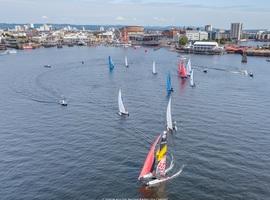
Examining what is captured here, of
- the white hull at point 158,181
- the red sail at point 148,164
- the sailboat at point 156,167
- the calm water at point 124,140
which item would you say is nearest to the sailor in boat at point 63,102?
the calm water at point 124,140

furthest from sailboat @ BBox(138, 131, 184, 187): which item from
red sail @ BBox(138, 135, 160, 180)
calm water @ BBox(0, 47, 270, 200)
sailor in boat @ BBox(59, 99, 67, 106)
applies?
sailor in boat @ BBox(59, 99, 67, 106)

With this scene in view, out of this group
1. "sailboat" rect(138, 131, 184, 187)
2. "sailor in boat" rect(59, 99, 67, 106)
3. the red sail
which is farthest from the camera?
"sailor in boat" rect(59, 99, 67, 106)

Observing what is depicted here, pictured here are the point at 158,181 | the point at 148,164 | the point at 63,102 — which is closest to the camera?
the point at 148,164

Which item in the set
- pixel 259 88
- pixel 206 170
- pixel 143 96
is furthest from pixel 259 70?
pixel 206 170

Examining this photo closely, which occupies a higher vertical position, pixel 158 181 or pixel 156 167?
pixel 156 167

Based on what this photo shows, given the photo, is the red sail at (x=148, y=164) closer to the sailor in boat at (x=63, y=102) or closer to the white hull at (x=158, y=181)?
the white hull at (x=158, y=181)

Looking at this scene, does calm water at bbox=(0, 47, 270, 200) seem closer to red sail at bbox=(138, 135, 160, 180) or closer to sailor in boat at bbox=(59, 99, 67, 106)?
sailor in boat at bbox=(59, 99, 67, 106)

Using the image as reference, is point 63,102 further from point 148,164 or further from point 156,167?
point 148,164

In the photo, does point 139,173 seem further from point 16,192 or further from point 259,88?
point 259,88

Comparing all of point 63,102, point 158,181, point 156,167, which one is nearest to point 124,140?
point 156,167
